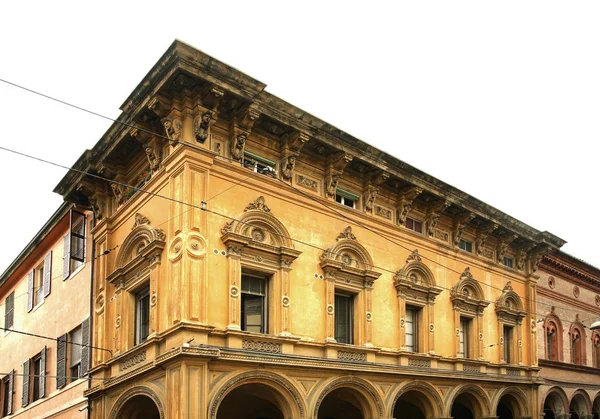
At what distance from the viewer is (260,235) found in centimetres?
1677

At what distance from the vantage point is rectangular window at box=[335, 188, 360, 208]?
19.2 metres

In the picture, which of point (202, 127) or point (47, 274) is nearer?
point (202, 127)

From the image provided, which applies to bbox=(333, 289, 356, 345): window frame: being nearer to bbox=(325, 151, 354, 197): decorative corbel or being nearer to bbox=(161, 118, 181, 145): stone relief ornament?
bbox=(325, 151, 354, 197): decorative corbel

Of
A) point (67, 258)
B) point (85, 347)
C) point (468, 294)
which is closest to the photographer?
point (85, 347)

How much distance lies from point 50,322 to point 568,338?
63.5 ft

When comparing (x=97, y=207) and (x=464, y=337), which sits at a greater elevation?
(x=97, y=207)

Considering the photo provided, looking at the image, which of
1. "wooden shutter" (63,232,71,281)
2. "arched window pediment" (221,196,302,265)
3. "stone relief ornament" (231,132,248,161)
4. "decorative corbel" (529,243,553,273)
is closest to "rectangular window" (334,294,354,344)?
"arched window pediment" (221,196,302,265)

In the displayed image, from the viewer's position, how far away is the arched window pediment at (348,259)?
58.9 feet

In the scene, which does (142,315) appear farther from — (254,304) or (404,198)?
(404,198)

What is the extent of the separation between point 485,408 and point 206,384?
10912 millimetres

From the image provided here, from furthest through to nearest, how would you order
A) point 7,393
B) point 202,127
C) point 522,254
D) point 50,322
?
point 7,393
point 522,254
point 50,322
point 202,127

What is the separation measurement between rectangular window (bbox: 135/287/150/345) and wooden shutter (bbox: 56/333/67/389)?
4834 mm

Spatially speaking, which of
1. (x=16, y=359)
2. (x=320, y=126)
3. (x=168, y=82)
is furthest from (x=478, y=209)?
(x=16, y=359)

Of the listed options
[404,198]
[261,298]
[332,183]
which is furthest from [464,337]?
[261,298]
